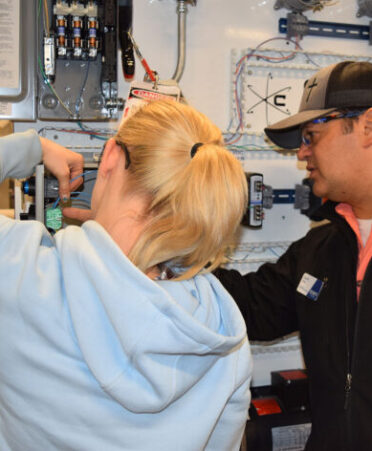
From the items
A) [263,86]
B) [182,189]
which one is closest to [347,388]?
[182,189]

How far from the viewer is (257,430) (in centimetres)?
188

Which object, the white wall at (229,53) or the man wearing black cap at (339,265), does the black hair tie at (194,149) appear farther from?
the white wall at (229,53)

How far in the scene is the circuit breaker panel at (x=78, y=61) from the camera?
1737mm

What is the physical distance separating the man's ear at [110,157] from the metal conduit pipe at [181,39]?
1037 millimetres

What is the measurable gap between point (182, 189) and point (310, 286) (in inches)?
33.7

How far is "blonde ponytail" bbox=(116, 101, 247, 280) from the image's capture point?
0.90 m

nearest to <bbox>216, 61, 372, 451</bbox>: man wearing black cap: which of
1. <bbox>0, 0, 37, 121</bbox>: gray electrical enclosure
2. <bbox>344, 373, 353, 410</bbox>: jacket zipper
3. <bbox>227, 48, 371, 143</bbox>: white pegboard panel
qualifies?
<bbox>344, 373, 353, 410</bbox>: jacket zipper

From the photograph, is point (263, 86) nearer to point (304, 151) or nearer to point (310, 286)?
point (304, 151)

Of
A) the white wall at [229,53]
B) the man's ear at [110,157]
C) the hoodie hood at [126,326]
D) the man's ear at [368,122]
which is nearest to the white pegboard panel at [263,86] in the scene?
the white wall at [229,53]

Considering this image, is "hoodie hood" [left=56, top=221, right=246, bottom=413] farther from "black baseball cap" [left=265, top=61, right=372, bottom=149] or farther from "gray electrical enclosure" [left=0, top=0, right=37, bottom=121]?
"gray electrical enclosure" [left=0, top=0, right=37, bottom=121]

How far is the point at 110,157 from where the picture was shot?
1026mm

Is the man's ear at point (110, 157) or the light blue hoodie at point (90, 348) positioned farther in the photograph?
the man's ear at point (110, 157)

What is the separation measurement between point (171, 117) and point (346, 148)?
0.75 m

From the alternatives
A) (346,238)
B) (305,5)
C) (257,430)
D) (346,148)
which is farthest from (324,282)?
(305,5)
